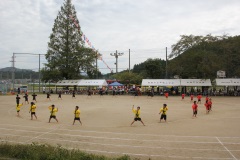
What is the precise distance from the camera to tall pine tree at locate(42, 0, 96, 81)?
188ft

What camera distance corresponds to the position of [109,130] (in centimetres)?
1609

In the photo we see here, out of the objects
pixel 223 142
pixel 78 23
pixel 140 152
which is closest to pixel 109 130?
pixel 140 152

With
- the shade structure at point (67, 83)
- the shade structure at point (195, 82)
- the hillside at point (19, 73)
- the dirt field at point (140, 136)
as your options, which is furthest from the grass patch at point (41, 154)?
the hillside at point (19, 73)

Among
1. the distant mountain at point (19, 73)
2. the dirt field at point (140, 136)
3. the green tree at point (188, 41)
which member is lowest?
the dirt field at point (140, 136)

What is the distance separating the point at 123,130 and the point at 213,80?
1418 inches

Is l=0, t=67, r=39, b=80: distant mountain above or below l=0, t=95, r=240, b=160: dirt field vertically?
above

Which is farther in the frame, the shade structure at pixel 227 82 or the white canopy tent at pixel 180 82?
the white canopy tent at pixel 180 82

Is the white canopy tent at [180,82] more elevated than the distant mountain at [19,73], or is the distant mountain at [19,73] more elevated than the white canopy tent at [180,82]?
the distant mountain at [19,73]

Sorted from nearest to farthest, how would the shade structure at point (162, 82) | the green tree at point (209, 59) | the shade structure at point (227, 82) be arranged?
the shade structure at point (227, 82) → the green tree at point (209, 59) → the shade structure at point (162, 82)

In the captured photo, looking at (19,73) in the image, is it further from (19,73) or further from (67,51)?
(67,51)

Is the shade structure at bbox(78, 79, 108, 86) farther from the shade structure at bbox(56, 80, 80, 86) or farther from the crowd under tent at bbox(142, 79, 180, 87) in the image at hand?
the crowd under tent at bbox(142, 79, 180, 87)

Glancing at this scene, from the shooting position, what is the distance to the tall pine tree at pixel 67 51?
5740 cm

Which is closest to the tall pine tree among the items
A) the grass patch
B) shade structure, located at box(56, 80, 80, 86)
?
shade structure, located at box(56, 80, 80, 86)

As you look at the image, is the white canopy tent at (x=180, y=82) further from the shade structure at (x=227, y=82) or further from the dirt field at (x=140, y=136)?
the dirt field at (x=140, y=136)
